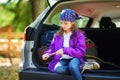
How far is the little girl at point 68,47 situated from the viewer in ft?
17.1

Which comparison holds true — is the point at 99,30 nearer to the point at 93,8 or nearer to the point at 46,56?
the point at 93,8

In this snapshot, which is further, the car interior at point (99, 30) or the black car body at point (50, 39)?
the car interior at point (99, 30)

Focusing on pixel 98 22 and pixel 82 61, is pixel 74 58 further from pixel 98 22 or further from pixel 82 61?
pixel 98 22

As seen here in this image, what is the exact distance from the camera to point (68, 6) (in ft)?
19.8

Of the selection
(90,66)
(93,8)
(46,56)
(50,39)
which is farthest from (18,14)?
(90,66)

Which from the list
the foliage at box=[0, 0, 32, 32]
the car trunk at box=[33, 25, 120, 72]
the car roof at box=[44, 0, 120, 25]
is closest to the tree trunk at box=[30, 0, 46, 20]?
the foliage at box=[0, 0, 32, 32]

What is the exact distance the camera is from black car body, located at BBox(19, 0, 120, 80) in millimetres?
5250

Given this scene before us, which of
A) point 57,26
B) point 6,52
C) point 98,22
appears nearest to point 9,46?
point 6,52

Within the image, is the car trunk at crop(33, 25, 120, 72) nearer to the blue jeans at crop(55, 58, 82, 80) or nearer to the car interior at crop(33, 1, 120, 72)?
the car interior at crop(33, 1, 120, 72)

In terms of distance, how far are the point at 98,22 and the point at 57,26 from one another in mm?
1338

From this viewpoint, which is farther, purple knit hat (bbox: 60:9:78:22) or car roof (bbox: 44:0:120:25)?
car roof (bbox: 44:0:120:25)

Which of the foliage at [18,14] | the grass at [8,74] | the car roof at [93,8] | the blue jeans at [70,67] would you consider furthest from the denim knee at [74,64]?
the foliage at [18,14]

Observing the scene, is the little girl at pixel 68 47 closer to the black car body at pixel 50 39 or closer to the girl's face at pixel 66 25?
the girl's face at pixel 66 25

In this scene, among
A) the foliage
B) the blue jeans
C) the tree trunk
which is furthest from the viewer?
the foliage
